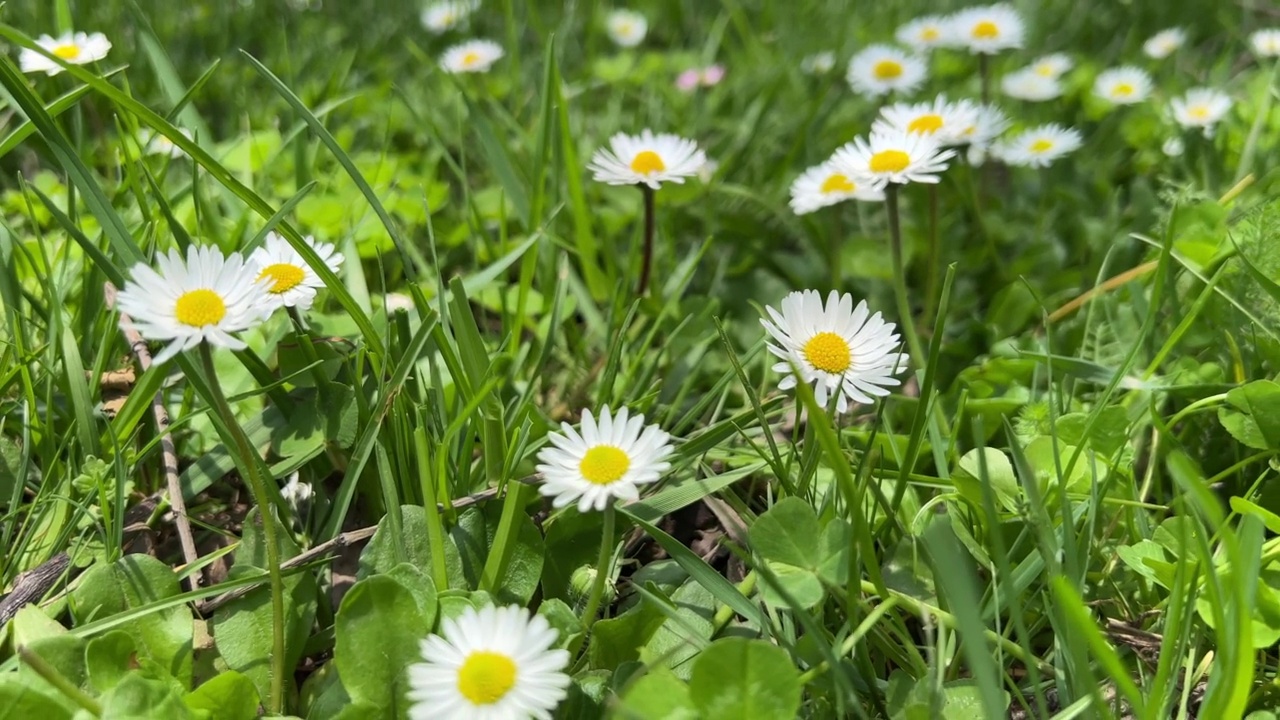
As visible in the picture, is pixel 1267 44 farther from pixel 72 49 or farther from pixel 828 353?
pixel 72 49

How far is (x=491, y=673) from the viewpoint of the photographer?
0.76 meters

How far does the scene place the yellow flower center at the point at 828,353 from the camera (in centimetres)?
102

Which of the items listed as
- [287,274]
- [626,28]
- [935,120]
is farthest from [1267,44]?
[287,274]

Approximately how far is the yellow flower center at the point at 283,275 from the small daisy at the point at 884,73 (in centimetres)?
152

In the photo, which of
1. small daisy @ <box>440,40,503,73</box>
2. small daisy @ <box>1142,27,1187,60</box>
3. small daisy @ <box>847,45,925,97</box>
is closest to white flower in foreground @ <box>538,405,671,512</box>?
small daisy @ <box>847,45,925,97</box>

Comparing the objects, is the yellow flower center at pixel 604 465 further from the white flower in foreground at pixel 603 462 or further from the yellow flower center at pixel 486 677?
the yellow flower center at pixel 486 677

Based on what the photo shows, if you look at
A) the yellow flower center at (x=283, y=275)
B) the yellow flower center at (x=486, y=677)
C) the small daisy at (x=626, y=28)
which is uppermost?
the small daisy at (x=626, y=28)

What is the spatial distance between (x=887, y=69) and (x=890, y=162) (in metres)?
0.99

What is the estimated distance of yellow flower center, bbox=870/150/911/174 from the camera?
4.52 feet

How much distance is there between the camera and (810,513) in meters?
0.91

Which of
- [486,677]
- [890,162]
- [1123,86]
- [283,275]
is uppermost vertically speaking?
[1123,86]

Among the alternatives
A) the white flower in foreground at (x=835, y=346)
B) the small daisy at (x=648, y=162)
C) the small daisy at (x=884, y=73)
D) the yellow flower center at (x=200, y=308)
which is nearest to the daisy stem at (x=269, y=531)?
the yellow flower center at (x=200, y=308)

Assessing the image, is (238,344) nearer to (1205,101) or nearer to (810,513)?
(810,513)

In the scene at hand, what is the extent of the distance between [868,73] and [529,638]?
6.11 feet
